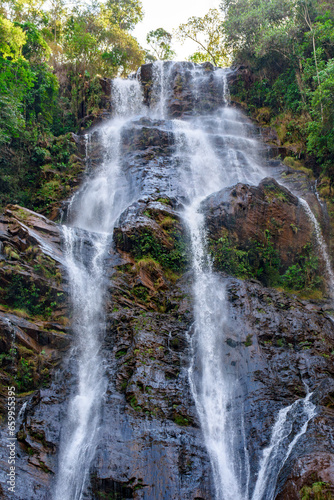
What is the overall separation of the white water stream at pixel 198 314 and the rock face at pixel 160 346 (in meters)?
0.23

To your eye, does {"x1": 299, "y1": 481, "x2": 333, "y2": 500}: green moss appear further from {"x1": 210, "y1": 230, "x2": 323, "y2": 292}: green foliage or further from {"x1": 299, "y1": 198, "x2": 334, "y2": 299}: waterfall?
{"x1": 299, "y1": 198, "x2": 334, "y2": 299}: waterfall

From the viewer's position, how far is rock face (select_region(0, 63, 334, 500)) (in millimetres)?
7918

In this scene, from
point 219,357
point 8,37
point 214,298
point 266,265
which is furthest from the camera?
point 8,37

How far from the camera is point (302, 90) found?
21.5 meters

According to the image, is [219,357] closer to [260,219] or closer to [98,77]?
[260,219]

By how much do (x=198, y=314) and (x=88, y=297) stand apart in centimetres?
349

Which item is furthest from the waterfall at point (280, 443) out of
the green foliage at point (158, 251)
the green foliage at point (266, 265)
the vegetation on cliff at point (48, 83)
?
the vegetation on cliff at point (48, 83)

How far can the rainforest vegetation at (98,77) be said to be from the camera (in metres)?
17.6

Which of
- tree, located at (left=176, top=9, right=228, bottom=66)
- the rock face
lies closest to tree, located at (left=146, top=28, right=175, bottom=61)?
tree, located at (left=176, top=9, right=228, bottom=66)

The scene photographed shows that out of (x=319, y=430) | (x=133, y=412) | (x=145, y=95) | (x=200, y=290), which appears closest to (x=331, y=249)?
(x=200, y=290)

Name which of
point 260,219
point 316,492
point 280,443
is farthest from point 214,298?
point 316,492

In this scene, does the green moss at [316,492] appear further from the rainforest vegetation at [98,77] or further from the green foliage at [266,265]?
the rainforest vegetation at [98,77]

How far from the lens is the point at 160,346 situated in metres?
10.7

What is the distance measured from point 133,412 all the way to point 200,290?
4890 millimetres
